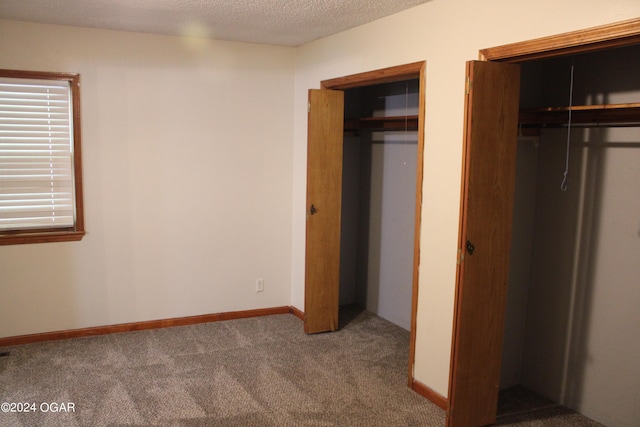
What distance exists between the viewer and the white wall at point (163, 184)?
4086mm

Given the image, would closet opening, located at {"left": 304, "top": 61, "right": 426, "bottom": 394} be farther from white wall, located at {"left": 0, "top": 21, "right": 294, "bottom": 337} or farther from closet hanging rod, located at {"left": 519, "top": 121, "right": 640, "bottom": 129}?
closet hanging rod, located at {"left": 519, "top": 121, "right": 640, "bottom": 129}

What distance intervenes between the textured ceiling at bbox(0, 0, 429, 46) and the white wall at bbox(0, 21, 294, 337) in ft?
0.87

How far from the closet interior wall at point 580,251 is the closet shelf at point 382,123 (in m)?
1.14

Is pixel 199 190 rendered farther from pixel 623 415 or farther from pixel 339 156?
pixel 623 415

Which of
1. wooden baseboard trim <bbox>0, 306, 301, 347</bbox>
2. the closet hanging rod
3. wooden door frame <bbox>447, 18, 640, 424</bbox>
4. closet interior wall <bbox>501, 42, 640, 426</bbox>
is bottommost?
wooden baseboard trim <bbox>0, 306, 301, 347</bbox>

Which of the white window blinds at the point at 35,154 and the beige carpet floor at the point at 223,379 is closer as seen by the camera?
the beige carpet floor at the point at 223,379

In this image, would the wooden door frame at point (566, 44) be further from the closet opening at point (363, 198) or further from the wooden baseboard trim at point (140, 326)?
the wooden baseboard trim at point (140, 326)

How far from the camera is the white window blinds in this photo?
12.9ft

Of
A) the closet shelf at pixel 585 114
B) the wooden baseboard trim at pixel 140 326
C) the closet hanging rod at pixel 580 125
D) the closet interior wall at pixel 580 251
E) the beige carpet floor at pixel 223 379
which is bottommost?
the beige carpet floor at pixel 223 379

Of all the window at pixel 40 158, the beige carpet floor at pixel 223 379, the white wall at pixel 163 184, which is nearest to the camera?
the beige carpet floor at pixel 223 379

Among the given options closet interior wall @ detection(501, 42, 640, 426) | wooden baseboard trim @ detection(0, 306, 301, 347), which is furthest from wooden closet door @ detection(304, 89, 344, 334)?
closet interior wall @ detection(501, 42, 640, 426)

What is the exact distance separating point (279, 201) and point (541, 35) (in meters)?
2.82

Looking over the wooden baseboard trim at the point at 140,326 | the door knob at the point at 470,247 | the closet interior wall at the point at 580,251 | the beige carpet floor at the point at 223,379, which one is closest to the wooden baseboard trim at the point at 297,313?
the wooden baseboard trim at the point at 140,326

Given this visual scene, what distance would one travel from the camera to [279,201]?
4.87 metres
